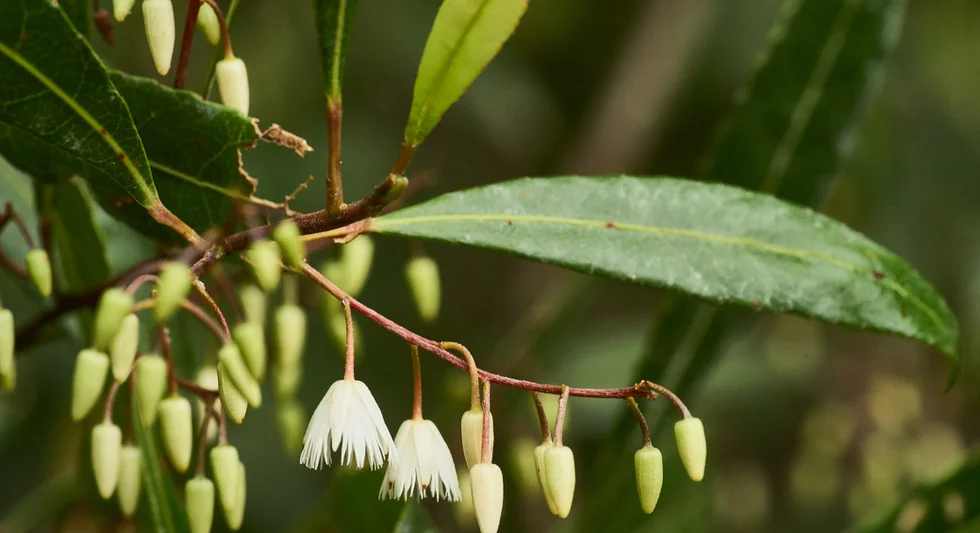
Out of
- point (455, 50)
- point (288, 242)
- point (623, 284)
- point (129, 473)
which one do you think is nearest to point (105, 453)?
point (129, 473)

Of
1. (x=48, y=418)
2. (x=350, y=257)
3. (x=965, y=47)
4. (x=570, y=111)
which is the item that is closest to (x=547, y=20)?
(x=570, y=111)

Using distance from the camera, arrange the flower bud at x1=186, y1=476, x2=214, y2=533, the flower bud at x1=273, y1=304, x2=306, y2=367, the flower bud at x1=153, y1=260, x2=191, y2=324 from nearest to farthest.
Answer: the flower bud at x1=153, y1=260, x2=191, y2=324
the flower bud at x1=186, y1=476, x2=214, y2=533
the flower bud at x1=273, y1=304, x2=306, y2=367

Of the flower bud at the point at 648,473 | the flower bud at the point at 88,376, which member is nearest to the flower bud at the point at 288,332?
the flower bud at the point at 88,376

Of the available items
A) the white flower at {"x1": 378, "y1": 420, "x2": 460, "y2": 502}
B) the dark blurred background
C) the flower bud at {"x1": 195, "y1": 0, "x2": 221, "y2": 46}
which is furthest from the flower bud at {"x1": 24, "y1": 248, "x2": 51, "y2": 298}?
the dark blurred background

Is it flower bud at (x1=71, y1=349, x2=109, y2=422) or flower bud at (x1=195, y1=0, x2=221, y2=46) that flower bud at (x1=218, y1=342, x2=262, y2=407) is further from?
flower bud at (x1=195, y1=0, x2=221, y2=46)

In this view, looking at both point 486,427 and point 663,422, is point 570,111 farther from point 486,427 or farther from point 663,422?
point 486,427

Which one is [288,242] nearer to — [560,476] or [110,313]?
[110,313]

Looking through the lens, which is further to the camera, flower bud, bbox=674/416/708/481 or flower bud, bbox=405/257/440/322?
flower bud, bbox=405/257/440/322
